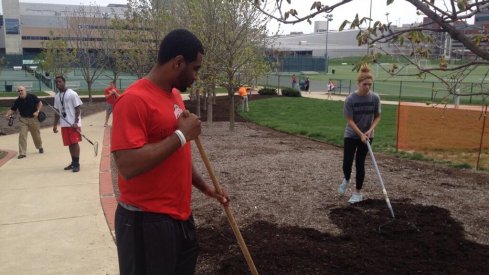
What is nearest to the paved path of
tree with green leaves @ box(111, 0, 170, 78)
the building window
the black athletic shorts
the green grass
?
the black athletic shorts

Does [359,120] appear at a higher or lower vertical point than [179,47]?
lower

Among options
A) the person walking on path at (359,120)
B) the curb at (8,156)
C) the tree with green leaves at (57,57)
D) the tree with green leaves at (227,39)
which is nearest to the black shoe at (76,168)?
the curb at (8,156)

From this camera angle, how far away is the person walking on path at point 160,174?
7.48 feet

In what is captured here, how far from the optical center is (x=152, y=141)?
2320mm

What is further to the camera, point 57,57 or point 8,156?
point 57,57

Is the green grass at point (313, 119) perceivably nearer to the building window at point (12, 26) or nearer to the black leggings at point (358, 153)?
the black leggings at point (358, 153)

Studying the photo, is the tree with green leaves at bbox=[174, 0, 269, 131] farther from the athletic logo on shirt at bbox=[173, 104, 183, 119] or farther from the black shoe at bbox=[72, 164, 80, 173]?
the athletic logo on shirt at bbox=[173, 104, 183, 119]

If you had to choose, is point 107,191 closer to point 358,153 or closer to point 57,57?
point 358,153

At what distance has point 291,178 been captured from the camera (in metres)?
7.49

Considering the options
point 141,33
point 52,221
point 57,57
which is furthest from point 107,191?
point 57,57

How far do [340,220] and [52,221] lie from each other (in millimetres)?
3383

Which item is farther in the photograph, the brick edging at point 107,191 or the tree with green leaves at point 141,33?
the tree with green leaves at point 141,33

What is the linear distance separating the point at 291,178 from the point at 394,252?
3269 millimetres

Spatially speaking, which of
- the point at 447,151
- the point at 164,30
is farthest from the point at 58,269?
the point at 164,30
